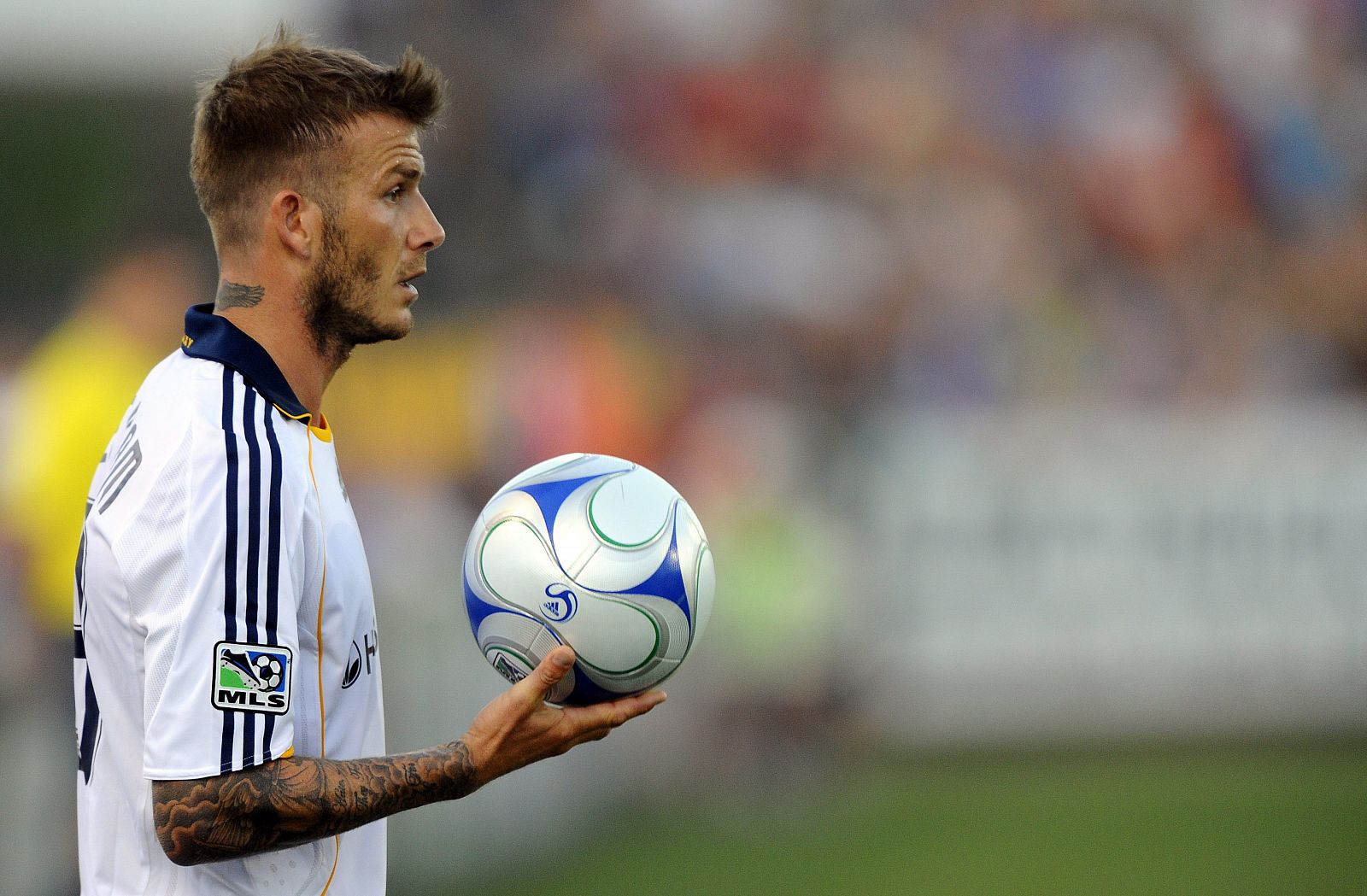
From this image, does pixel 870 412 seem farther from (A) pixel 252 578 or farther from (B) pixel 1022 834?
(A) pixel 252 578

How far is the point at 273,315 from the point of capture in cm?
277

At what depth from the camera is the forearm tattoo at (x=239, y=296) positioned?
9.05ft

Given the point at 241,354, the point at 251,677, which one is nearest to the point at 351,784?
the point at 251,677

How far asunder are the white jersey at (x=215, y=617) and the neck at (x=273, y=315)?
39 mm

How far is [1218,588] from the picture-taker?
9664 mm

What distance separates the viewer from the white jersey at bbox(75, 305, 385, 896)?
2383 millimetres

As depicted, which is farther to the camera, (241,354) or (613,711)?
(613,711)

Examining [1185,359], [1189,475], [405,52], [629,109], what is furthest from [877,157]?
[405,52]

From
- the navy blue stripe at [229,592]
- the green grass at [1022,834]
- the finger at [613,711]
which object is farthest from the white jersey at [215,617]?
the green grass at [1022,834]

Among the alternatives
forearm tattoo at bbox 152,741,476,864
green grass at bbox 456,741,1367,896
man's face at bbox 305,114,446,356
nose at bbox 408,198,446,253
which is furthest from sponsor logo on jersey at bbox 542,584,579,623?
green grass at bbox 456,741,1367,896

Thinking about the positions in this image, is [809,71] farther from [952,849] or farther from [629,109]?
[952,849]

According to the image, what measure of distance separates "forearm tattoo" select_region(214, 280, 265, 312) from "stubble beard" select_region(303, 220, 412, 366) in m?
0.08

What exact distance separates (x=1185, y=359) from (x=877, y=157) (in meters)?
2.93

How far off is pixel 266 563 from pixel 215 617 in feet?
0.36
